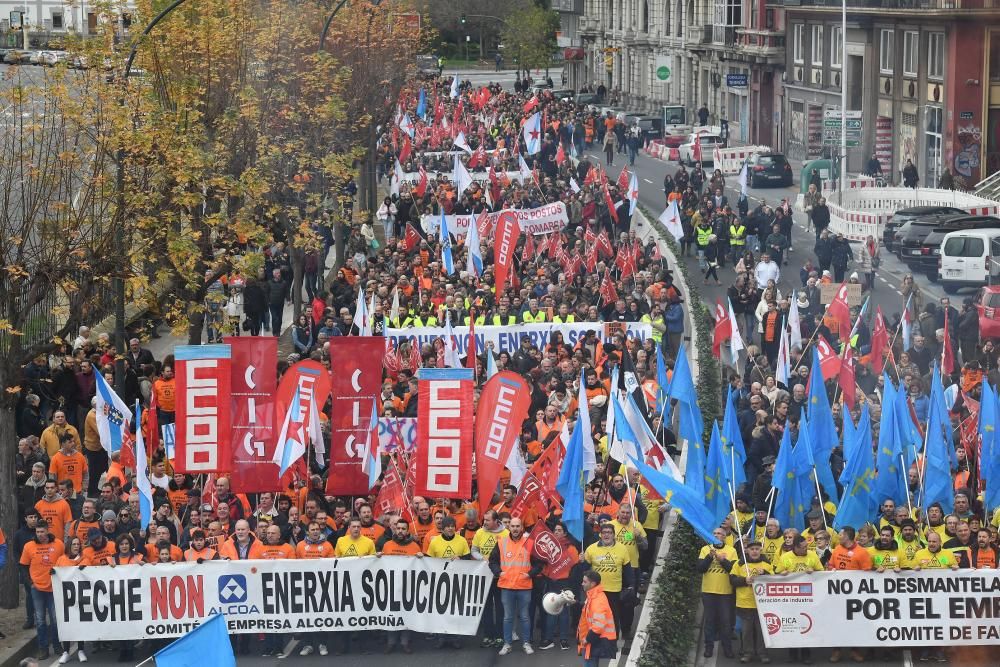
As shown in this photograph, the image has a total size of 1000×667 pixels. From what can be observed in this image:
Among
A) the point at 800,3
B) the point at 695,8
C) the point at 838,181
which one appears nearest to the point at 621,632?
the point at 838,181

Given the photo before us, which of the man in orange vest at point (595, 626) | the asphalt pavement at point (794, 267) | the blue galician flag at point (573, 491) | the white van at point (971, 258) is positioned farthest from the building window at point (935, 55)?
the man in orange vest at point (595, 626)

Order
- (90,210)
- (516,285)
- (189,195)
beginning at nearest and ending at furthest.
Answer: (90,210), (189,195), (516,285)

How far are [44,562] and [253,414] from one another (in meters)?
2.74

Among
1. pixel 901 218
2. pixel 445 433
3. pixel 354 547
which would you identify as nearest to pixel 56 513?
pixel 354 547

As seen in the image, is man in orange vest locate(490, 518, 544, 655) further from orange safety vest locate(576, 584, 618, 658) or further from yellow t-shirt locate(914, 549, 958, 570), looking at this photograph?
yellow t-shirt locate(914, 549, 958, 570)

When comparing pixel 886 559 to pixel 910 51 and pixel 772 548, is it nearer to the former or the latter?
pixel 772 548

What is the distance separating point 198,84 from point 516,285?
8078mm

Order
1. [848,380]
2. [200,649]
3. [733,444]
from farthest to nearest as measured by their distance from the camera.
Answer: [848,380], [733,444], [200,649]

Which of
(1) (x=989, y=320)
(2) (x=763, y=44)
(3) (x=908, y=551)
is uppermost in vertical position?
(2) (x=763, y=44)

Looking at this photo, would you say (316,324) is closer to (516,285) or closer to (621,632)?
(516,285)

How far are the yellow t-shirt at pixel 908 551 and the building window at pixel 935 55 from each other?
40.0 meters

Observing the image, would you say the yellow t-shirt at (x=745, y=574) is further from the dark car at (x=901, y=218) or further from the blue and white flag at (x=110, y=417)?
the dark car at (x=901, y=218)

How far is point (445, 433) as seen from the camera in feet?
58.0

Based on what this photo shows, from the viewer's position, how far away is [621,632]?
16766 mm
